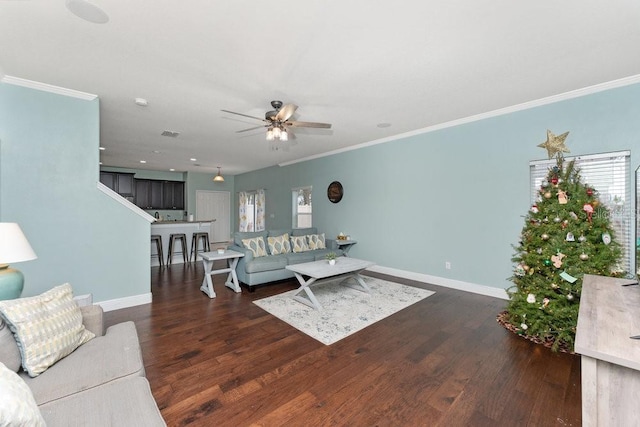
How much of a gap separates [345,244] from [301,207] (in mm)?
2227

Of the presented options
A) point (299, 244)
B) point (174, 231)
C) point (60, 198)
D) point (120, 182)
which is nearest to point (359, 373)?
point (299, 244)

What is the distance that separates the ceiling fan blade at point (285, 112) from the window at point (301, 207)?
4.37 m

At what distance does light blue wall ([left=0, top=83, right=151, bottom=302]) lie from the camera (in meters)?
2.94

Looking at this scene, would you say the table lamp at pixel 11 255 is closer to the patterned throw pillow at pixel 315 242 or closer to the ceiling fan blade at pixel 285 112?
the ceiling fan blade at pixel 285 112

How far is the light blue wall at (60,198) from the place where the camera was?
2.94 metres

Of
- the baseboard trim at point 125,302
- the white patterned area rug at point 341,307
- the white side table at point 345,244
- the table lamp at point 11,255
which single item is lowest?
the white patterned area rug at point 341,307

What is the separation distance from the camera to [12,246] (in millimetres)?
1807

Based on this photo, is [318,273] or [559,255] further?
[318,273]

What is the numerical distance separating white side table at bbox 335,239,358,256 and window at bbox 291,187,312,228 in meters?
1.65

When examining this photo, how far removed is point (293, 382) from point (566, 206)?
9.80 feet

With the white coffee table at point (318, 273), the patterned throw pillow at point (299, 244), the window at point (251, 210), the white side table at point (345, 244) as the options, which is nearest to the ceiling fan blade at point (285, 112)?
the white coffee table at point (318, 273)

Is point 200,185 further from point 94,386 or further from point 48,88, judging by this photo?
point 94,386

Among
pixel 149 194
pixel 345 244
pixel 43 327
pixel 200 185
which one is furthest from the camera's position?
pixel 200 185

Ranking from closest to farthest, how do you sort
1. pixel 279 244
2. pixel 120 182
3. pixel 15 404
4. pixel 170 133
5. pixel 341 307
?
1. pixel 15 404
2. pixel 341 307
3. pixel 170 133
4. pixel 279 244
5. pixel 120 182
